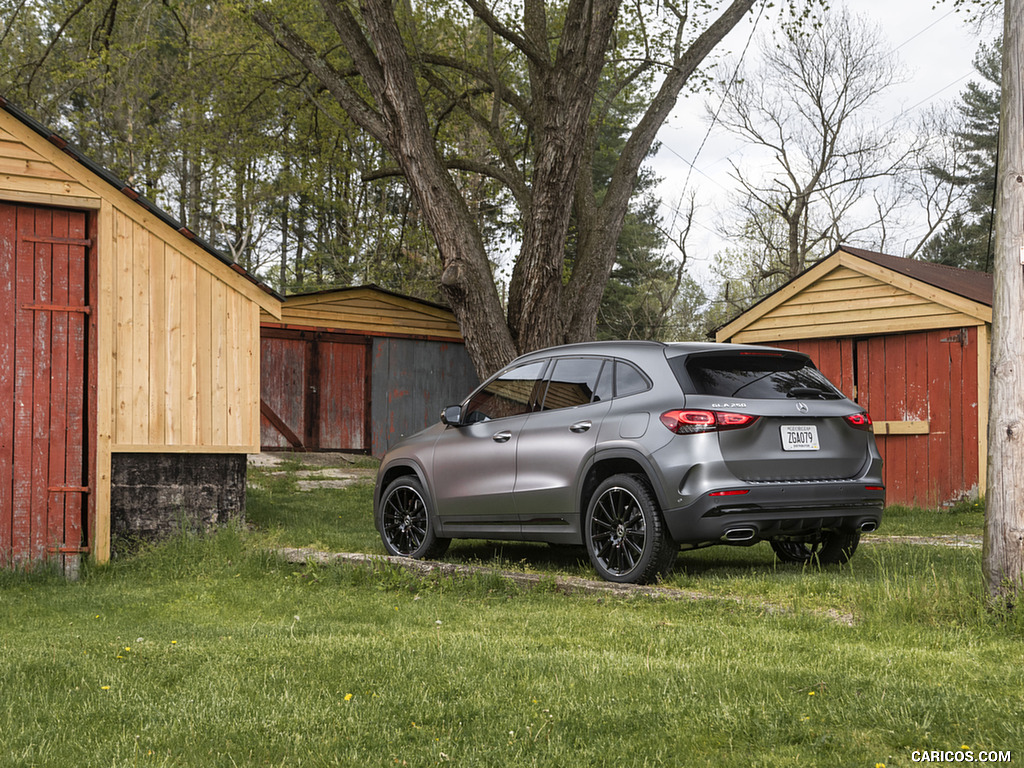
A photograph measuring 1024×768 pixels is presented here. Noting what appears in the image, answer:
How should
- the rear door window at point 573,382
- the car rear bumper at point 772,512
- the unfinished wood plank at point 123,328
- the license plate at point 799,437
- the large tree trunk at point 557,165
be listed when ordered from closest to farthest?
1. the car rear bumper at point 772,512
2. the license plate at point 799,437
3. the rear door window at point 573,382
4. the unfinished wood plank at point 123,328
5. the large tree trunk at point 557,165

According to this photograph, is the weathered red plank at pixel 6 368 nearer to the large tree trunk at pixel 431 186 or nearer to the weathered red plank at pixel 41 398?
the weathered red plank at pixel 41 398

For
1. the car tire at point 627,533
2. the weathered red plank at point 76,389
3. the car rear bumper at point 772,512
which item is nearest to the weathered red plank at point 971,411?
the car rear bumper at point 772,512

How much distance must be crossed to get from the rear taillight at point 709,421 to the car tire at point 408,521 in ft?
9.32

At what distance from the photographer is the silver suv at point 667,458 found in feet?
21.6

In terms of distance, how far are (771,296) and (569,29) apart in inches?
216

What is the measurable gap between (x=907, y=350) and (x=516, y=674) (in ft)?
37.2

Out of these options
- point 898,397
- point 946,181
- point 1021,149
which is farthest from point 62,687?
point 946,181

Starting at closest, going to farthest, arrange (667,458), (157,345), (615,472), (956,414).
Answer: (667,458) < (615,472) < (157,345) < (956,414)

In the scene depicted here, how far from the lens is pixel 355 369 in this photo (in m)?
20.7

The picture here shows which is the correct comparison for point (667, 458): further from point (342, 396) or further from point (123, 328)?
point (342, 396)

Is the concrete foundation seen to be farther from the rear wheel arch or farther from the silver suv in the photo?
the rear wheel arch

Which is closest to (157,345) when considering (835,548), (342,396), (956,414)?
(835,548)

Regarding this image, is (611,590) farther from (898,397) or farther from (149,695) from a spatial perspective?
(898,397)

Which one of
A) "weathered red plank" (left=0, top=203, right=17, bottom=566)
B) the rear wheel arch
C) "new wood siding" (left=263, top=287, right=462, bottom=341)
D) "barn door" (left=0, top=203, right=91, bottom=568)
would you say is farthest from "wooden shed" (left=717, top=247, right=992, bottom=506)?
"weathered red plank" (left=0, top=203, right=17, bottom=566)
